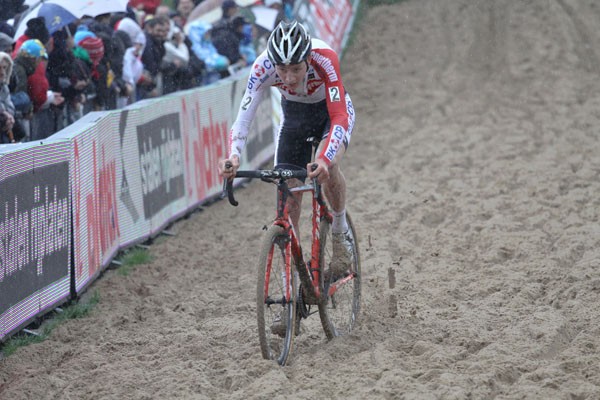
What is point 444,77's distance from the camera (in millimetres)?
20750

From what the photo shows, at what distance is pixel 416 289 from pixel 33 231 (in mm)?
3188

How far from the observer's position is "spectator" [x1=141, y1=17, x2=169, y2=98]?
1315 centimetres

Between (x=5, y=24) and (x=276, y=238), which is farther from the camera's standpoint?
(x=5, y=24)

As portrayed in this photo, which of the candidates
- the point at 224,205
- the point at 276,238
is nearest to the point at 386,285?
the point at 276,238

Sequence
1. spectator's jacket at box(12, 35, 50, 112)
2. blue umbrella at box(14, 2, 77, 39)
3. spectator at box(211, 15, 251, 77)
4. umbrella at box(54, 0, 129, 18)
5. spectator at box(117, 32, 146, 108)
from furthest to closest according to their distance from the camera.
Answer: spectator at box(211, 15, 251, 77) < spectator at box(117, 32, 146, 108) < umbrella at box(54, 0, 129, 18) < blue umbrella at box(14, 2, 77, 39) < spectator's jacket at box(12, 35, 50, 112)

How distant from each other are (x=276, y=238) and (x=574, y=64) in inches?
653

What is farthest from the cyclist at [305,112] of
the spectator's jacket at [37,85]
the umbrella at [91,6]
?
the umbrella at [91,6]

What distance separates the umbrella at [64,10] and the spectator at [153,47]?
1443mm

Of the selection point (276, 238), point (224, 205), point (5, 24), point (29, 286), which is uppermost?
point (5, 24)

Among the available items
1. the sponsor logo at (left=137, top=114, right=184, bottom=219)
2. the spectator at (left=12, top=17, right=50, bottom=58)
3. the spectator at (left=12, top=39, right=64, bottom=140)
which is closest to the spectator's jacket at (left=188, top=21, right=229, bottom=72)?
the sponsor logo at (left=137, top=114, right=184, bottom=219)

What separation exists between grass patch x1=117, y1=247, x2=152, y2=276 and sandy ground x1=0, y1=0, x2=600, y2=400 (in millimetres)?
155

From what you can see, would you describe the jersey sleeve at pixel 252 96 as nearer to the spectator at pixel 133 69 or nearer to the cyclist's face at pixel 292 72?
the cyclist's face at pixel 292 72

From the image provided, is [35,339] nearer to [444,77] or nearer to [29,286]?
[29,286]

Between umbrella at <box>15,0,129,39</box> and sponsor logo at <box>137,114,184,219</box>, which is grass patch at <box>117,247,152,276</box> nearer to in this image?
sponsor logo at <box>137,114,184,219</box>
